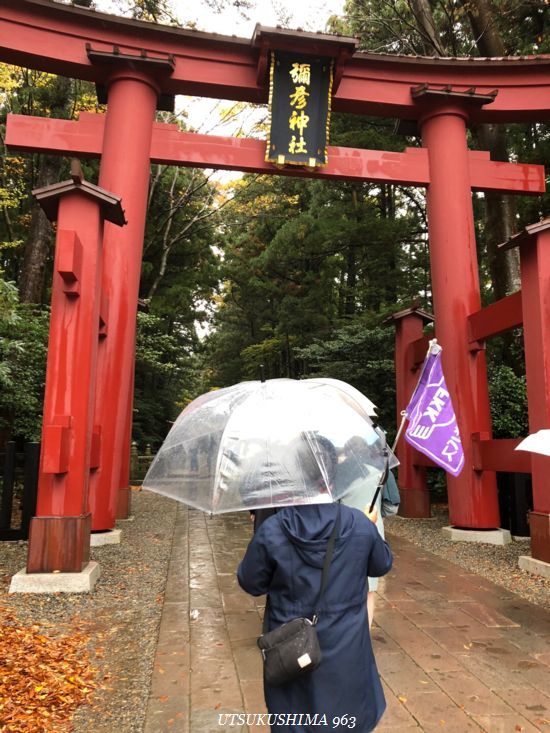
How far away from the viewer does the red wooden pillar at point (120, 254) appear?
24.5ft

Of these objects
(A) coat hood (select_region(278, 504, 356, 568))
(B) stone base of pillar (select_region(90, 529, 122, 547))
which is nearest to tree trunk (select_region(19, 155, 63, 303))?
(B) stone base of pillar (select_region(90, 529, 122, 547))

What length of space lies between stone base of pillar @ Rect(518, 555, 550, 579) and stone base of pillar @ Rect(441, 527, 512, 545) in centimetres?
122

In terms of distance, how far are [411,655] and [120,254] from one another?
20.9 ft

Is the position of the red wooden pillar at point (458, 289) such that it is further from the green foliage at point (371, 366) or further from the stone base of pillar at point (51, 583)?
the stone base of pillar at point (51, 583)

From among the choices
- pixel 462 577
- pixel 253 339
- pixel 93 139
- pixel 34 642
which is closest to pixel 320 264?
pixel 253 339

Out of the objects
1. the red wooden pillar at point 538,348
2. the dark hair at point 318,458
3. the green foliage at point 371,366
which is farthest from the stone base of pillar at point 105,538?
the green foliage at point 371,366

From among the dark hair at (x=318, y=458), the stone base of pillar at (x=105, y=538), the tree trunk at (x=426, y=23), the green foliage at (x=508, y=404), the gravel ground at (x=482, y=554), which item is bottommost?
the gravel ground at (x=482, y=554)

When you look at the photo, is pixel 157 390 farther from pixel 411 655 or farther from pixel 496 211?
pixel 411 655

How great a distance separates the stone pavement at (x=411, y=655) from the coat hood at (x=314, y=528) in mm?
1636

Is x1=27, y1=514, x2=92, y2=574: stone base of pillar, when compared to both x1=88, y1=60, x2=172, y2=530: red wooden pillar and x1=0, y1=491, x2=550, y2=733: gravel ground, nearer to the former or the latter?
x1=0, y1=491, x2=550, y2=733: gravel ground

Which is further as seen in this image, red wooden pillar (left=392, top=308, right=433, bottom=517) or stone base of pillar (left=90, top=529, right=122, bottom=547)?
red wooden pillar (left=392, top=308, right=433, bottom=517)

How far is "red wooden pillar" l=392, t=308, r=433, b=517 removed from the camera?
32.7 feet

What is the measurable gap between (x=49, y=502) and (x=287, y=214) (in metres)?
18.2

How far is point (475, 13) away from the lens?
1151cm
